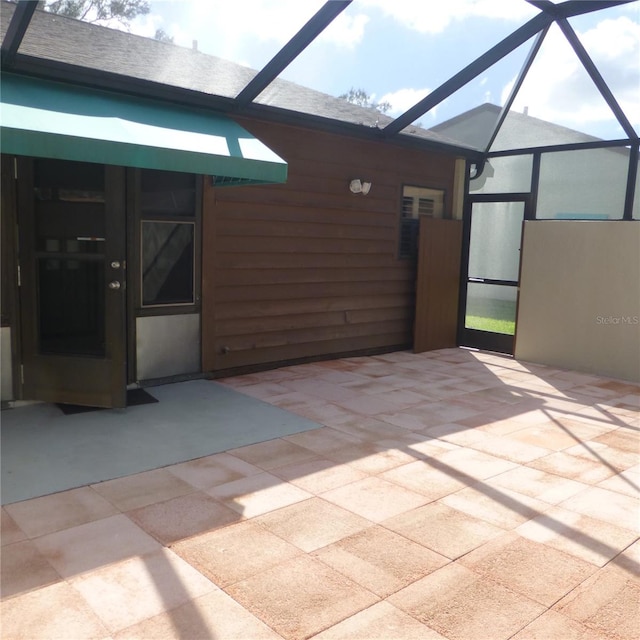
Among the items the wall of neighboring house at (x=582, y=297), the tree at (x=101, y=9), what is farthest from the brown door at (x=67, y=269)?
the wall of neighboring house at (x=582, y=297)

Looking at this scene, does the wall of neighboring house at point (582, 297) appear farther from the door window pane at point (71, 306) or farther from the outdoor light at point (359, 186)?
the door window pane at point (71, 306)

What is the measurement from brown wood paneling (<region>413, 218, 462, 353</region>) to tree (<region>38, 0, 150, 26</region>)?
4.22m

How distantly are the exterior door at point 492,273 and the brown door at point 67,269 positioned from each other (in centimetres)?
508

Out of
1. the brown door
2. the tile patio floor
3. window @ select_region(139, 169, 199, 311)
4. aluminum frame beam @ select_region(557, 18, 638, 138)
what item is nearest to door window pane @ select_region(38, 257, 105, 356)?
the brown door

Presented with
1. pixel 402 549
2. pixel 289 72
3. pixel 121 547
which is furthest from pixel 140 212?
pixel 402 549

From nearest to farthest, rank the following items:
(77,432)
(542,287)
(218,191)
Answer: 1. (77,432)
2. (218,191)
3. (542,287)

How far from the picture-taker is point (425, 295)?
7.64 meters

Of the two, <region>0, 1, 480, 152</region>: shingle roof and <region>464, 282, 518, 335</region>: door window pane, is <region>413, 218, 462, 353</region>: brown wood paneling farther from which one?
<region>0, 1, 480, 152</region>: shingle roof

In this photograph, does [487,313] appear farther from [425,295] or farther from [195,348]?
[195,348]

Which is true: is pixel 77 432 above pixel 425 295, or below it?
below

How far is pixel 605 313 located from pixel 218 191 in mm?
4456

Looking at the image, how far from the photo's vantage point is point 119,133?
12.7 feet

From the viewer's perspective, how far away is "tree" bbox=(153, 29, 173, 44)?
4.34 m

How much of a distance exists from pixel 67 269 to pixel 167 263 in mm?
1009
